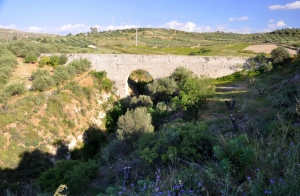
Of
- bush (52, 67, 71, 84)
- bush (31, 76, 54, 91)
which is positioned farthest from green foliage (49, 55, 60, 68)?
bush (31, 76, 54, 91)

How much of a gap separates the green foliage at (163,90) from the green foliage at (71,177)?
9401 mm

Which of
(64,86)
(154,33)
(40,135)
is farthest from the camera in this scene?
(154,33)

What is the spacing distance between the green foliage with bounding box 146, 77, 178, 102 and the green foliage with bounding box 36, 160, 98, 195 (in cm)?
940

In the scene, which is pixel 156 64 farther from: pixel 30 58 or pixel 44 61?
pixel 30 58

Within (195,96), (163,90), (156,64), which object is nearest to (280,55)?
(163,90)

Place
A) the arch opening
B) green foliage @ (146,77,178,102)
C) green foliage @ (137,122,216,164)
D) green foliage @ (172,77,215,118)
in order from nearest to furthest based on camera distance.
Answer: green foliage @ (137,122,216,164) → green foliage @ (172,77,215,118) → green foliage @ (146,77,178,102) → the arch opening

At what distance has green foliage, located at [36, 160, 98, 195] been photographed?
580 cm

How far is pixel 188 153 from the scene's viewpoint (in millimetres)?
3668

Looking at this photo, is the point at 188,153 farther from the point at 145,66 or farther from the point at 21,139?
the point at 145,66

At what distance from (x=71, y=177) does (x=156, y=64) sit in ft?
43.9

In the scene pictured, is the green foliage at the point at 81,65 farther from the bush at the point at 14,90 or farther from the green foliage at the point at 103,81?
the bush at the point at 14,90

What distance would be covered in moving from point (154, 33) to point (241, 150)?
5568 centimetres

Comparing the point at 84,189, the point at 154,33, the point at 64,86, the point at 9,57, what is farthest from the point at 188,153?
the point at 154,33

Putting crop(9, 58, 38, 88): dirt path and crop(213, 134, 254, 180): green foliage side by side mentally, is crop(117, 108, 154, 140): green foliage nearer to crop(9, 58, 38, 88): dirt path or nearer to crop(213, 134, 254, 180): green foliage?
crop(213, 134, 254, 180): green foliage
